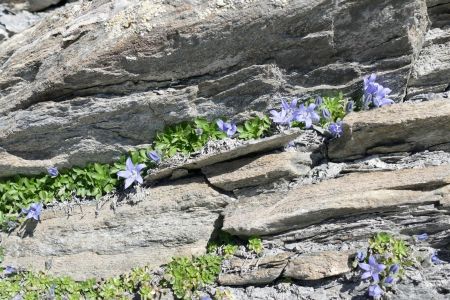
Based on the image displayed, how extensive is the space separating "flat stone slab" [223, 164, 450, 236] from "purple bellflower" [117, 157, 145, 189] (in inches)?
50.3

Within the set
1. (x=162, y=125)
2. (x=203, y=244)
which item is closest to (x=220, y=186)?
(x=203, y=244)

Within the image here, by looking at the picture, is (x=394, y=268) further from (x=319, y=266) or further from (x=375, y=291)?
(x=319, y=266)

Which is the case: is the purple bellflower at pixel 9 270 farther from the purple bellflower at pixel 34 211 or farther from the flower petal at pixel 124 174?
the flower petal at pixel 124 174

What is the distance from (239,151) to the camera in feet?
20.8

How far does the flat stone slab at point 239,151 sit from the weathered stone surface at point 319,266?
1.38 meters

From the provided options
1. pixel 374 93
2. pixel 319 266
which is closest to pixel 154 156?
pixel 319 266

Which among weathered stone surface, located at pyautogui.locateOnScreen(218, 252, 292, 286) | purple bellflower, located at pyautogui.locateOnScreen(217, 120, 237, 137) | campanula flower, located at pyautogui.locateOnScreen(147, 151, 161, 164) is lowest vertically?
weathered stone surface, located at pyautogui.locateOnScreen(218, 252, 292, 286)

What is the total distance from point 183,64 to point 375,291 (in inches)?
134

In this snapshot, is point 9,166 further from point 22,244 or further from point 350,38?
point 350,38

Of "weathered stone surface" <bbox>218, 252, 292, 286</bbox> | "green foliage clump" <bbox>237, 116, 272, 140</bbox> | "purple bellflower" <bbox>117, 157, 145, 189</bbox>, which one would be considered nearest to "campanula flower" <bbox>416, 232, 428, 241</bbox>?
"weathered stone surface" <bbox>218, 252, 292, 286</bbox>

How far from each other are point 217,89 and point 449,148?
110 inches

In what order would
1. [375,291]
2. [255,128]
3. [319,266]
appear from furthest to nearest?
[255,128] < [319,266] < [375,291]

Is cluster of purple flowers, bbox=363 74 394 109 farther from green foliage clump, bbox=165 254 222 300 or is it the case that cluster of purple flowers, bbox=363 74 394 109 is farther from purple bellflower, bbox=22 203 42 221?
purple bellflower, bbox=22 203 42 221

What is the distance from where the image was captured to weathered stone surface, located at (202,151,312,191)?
6.16 metres
